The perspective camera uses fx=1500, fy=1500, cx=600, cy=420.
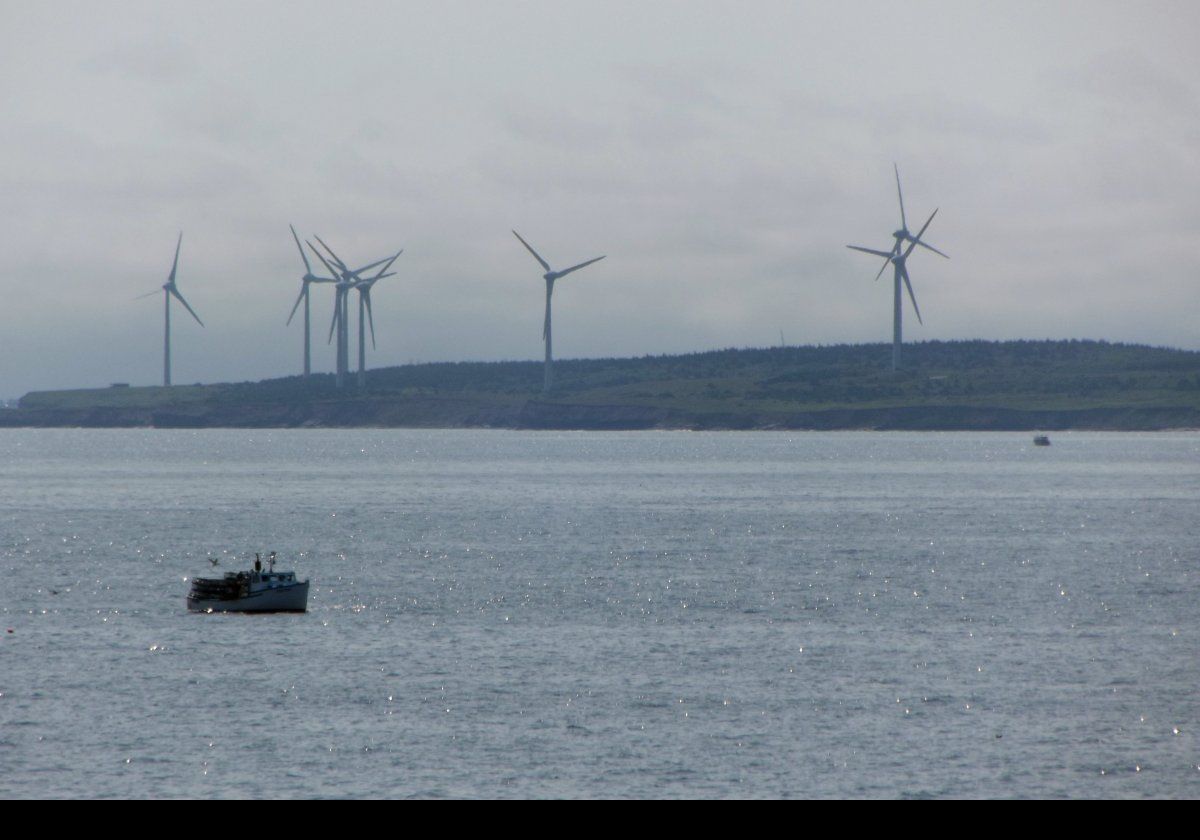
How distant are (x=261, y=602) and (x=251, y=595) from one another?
0.57m

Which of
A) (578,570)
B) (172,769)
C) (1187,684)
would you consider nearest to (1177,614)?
(1187,684)

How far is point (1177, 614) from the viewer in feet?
231

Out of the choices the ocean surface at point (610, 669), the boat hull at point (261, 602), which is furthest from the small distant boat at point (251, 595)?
the ocean surface at point (610, 669)

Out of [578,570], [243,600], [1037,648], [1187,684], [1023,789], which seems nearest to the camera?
[1023,789]

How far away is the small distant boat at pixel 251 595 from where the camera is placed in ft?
229

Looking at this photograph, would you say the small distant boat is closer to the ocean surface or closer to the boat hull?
the boat hull

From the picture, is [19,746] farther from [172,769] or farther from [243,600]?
[243,600]

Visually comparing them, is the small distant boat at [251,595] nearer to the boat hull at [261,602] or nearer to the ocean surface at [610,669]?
the boat hull at [261,602]

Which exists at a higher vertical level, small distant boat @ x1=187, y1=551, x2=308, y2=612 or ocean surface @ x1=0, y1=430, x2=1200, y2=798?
small distant boat @ x1=187, y1=551, x2=308, y2=612

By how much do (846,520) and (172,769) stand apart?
348 ft

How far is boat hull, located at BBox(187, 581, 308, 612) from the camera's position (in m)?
69.8

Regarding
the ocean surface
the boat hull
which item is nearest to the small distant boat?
the boat hull
